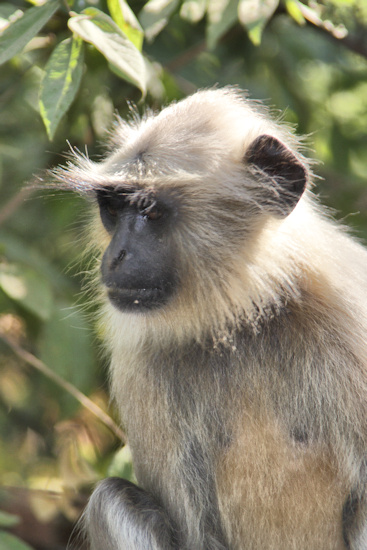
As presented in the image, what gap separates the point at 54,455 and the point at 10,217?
1.75m

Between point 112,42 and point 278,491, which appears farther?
point 278,491

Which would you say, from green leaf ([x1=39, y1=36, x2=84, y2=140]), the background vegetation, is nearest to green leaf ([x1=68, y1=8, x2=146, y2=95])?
green leaf ([x1=39, y1=36, x2=84, y2=140])

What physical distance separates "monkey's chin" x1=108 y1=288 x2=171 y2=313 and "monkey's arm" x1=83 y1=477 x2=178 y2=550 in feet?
3.25

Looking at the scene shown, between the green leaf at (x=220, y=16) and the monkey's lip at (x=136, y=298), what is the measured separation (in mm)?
1180

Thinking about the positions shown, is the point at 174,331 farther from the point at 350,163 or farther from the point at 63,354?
the point at 350,163

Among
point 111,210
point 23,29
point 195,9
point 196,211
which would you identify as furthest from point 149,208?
point 195,9

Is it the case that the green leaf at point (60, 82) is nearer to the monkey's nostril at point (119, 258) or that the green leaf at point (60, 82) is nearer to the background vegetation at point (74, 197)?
the monkey's nostril at point (119, 258)

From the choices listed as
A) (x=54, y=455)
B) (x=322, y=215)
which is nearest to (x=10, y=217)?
(x=54, y=455)

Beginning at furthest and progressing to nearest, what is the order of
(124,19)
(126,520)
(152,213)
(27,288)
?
1. (27,288)
2. (126,520)
3. (124,19)
4. (152,213)

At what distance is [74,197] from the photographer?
14.0ft

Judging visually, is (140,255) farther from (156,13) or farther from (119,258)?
(156,13)

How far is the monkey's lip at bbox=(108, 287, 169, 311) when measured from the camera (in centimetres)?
312

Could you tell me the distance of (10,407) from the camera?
5.18m

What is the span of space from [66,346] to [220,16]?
5.91 feet
